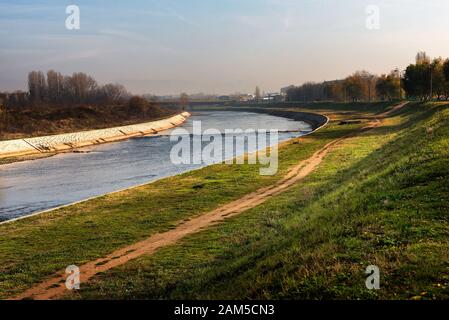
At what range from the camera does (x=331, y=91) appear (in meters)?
157

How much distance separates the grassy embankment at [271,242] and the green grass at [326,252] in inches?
1.2

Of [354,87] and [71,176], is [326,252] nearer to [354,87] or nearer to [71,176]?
[71,176]

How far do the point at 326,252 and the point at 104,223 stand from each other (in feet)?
Answer: 41.8

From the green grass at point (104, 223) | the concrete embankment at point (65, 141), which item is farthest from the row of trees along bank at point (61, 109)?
the green grass at point (104, 223)

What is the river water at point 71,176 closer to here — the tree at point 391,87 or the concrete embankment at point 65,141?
the concrete embankment at point 65,141

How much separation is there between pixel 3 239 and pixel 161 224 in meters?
6.31

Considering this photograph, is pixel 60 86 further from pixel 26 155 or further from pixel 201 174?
pixel 201 174

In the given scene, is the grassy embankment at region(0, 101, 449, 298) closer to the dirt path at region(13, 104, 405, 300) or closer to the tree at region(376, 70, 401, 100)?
the dirt path at region(13, 104, 405, 300)

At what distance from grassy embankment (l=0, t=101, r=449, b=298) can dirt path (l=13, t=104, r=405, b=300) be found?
547mm

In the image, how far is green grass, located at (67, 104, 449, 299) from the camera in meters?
7.81

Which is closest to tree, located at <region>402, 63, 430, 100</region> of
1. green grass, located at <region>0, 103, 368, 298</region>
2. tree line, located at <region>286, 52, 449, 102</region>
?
tree line, located at <region>286, 52, 449, 102</region>

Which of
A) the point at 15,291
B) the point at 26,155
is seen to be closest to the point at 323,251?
the point at 15,291

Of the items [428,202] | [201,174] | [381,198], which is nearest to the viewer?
[428,202]

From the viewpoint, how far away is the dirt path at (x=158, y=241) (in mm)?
12500
